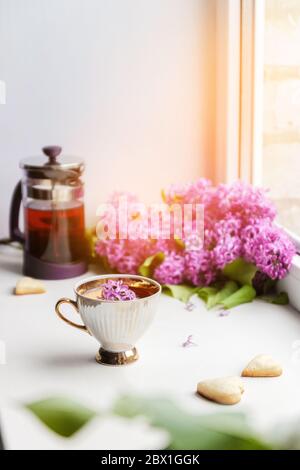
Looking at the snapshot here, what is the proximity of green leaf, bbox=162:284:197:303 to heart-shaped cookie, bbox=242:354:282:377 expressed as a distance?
0.31 meters

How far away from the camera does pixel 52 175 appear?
1301 millimetres

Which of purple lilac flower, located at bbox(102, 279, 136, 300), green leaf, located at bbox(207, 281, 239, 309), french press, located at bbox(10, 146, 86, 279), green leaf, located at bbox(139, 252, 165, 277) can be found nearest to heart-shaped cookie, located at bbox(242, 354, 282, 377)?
purple lilac flower, located at bbox(102, 279, 136, 300)

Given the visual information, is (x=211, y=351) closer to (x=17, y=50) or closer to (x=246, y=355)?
(x=246, y=355)

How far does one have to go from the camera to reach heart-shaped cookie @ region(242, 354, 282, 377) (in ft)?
2.93

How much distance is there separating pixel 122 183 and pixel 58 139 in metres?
0.16

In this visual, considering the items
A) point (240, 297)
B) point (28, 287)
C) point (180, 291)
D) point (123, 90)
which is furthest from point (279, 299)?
point (123, 90)

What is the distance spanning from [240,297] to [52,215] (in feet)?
1.22

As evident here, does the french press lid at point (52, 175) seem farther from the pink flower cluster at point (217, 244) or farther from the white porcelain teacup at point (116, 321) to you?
the white porcelain teacup at point (116, 321)

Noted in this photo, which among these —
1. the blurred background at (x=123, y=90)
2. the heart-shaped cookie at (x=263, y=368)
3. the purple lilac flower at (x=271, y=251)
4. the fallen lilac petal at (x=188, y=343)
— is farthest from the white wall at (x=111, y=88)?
the heart-shaped cookie at (x=263, y=368)

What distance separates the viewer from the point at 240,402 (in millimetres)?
832

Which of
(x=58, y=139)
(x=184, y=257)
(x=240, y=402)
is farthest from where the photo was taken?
(x=58, y=139)

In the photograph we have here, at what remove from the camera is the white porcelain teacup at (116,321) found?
2.95 feet

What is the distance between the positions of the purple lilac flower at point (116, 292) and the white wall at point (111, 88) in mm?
610
